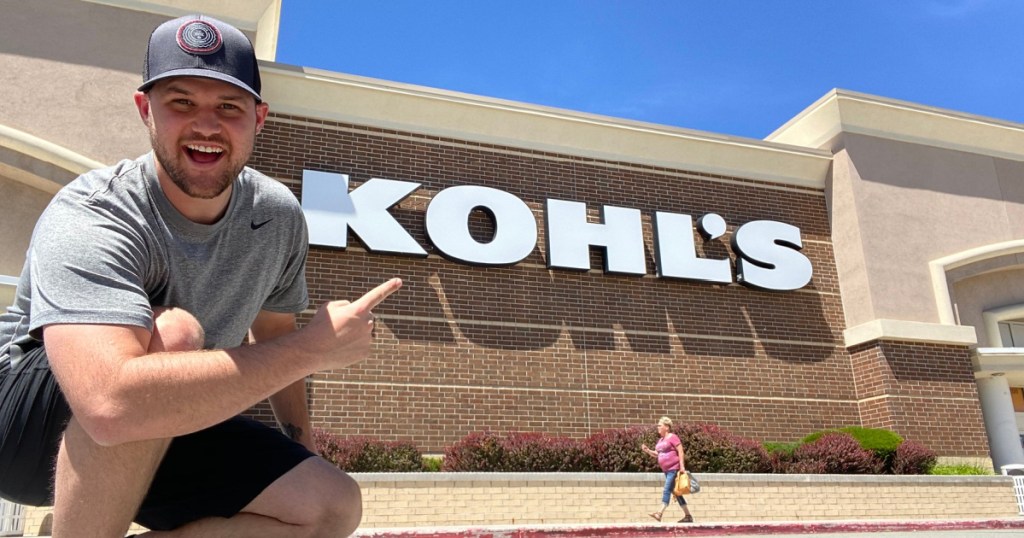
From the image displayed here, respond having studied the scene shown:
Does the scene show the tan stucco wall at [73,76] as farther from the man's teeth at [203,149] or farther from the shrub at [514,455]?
the man's teeth at [203,149]

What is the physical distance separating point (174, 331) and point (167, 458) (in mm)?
413

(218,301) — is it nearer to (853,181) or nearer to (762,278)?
(762,278)

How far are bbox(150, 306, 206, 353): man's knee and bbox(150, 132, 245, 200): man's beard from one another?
0.96 feet

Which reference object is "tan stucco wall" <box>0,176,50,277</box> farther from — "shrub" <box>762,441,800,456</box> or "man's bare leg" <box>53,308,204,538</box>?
"shrub" <box>762,441,800,456</box>

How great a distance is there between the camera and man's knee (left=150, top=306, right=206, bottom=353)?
5.82ft

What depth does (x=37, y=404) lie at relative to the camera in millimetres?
1867

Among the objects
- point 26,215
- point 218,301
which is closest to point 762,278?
point 26,215

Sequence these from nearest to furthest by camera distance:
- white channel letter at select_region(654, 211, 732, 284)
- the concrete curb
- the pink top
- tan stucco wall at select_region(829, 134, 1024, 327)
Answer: the concrete curb
the pink top
white channel letter at select_region(654, 211, 732, 284)
tan stucco wall at select_region(829, 134, 1024, 327)

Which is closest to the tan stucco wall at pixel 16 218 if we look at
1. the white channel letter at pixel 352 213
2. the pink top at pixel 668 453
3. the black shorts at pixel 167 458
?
the white channel letter at pixel 352 213

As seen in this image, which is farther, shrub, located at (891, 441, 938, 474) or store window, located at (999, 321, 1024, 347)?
store window, located at (999, 321, 1024, 347)

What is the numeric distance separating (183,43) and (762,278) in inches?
Answer: 655

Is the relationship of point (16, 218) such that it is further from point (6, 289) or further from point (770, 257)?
point (770, 257)

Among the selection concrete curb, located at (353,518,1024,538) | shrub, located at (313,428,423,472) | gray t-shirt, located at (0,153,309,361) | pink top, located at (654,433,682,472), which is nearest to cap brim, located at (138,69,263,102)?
gray t-shirt, located at (0,153,309,361)

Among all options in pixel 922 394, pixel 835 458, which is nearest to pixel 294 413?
pixel 835 458
